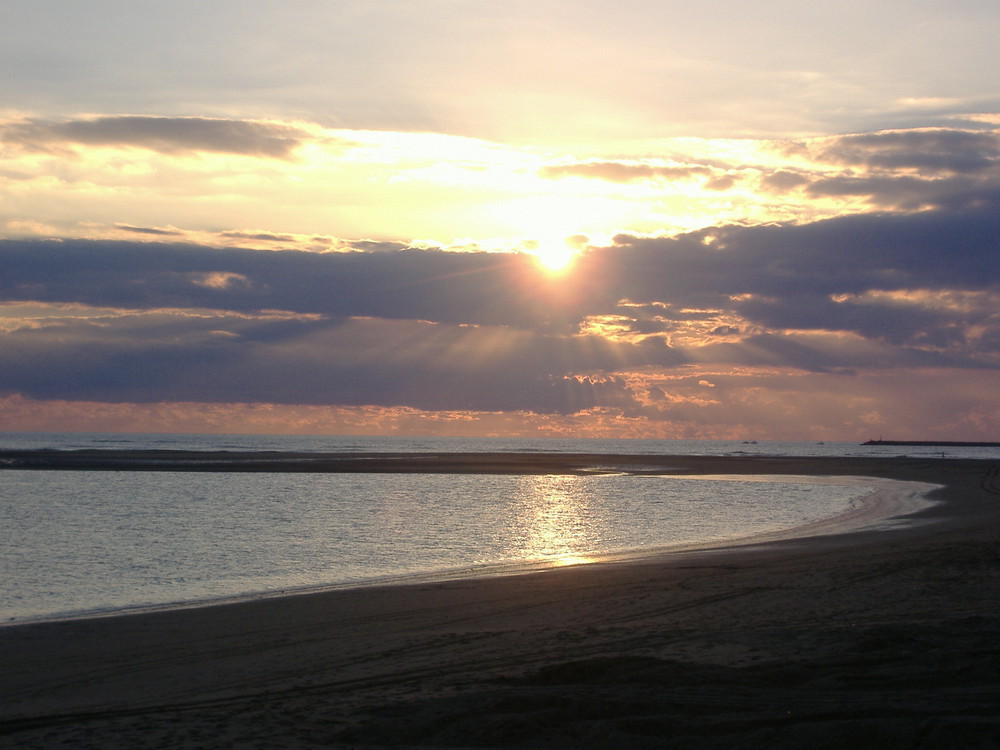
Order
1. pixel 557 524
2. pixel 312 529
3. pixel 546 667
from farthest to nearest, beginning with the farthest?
pixel 557 524
pixel 312 529
pixel 546 667

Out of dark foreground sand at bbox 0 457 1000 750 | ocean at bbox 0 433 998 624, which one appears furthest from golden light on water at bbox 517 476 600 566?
dark foreground sand at bbox 0 457 1000 750

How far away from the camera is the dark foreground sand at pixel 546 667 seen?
9164mm

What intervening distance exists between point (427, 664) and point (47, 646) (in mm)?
6405

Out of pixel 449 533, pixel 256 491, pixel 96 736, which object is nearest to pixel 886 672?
pixel 96 736

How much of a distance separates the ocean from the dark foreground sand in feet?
14.6

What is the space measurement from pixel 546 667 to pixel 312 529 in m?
24.0

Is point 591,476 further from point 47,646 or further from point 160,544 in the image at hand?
point 47,646

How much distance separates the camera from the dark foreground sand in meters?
9.16

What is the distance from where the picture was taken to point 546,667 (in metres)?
11.5

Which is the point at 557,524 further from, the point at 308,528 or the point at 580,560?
the point at 580,560

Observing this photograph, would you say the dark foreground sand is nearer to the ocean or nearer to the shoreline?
the shoreline

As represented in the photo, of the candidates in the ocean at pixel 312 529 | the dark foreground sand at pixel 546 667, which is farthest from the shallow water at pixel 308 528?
the dark foreground sand at pixel 546 667

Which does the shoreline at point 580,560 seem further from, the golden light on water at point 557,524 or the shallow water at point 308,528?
the golden light on water at point 557,524

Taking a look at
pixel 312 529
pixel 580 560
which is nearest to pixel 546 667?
pixel 580 560
